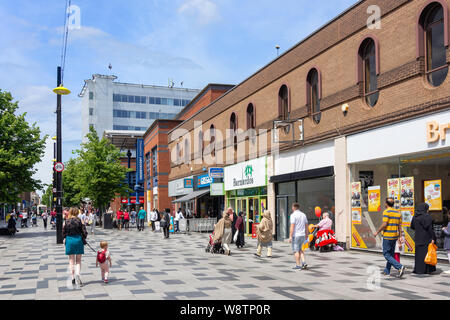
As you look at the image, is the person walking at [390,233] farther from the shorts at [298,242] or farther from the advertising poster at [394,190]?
the advertising poster at [394,190]

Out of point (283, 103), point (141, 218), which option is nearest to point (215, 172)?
point (283, 103)

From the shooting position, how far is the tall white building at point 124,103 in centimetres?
10050

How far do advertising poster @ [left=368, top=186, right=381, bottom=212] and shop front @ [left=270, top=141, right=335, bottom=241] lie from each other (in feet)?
6.66

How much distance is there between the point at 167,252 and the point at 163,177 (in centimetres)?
3071

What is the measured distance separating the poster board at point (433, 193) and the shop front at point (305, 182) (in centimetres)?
455

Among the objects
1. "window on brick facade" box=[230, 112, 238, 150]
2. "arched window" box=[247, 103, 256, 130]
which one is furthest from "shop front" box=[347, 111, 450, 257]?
"window on brick facade" box=[230, 112, 238, 150]

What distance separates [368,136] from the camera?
1630 centimetres

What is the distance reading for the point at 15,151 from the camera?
3052 cm

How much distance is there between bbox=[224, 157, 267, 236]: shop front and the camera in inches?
972

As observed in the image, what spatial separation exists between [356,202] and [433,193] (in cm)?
357

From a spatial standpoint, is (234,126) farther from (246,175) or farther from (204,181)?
(204,181)

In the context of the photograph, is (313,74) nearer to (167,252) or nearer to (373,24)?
(373,24)

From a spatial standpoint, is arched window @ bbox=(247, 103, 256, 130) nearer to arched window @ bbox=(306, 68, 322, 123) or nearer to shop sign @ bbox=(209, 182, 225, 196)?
shop sign @ bbox=(209, 182, 225, 196)
